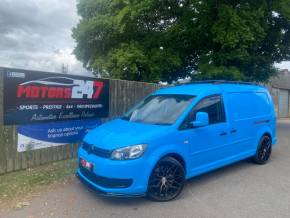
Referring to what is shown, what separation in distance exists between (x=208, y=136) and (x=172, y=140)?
0.99 m

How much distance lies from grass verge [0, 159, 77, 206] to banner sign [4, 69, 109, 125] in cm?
108

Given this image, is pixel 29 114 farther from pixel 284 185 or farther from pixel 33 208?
pixel 284 185

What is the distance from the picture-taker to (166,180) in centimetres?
498

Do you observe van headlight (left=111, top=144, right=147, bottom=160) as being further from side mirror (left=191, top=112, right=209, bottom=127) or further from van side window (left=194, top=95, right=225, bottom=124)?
van side window (left=194, top=95, right=225, bottom=124)

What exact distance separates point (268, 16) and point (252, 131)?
12105 millimetres

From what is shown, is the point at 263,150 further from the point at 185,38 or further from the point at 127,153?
the point at 185,38

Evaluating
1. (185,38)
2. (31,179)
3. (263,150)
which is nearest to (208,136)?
(263,150)

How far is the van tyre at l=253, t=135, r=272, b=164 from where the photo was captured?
289 inches

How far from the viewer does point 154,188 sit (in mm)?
4898

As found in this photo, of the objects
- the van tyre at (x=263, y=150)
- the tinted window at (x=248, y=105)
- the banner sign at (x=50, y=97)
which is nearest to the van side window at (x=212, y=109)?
the tinted window at (x=248, y=105)

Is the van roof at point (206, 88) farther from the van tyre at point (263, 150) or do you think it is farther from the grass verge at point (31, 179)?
the grass verge at point (31, 179)

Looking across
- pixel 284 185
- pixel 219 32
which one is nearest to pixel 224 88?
pixel 284 185

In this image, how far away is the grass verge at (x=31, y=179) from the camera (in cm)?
532

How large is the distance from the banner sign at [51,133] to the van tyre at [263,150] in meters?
4.20
